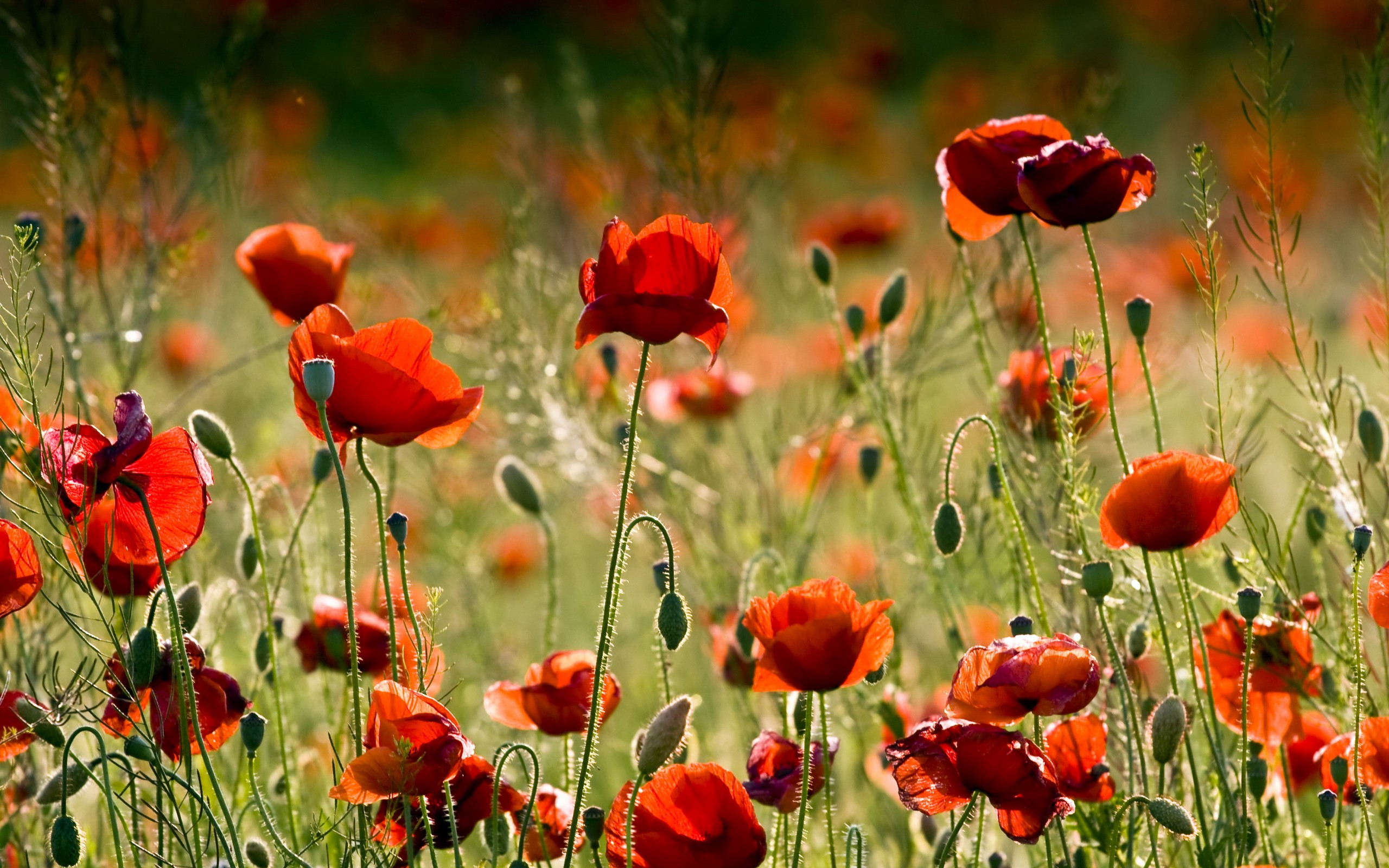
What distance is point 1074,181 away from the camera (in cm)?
113

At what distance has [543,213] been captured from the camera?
2.72 m

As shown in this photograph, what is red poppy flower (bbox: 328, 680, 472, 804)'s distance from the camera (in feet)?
3.00

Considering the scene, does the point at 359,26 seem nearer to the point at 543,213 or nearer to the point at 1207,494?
the point at 543,213

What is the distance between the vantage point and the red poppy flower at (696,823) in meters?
0.97

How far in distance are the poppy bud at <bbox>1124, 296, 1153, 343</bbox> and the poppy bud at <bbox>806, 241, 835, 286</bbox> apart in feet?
1.76

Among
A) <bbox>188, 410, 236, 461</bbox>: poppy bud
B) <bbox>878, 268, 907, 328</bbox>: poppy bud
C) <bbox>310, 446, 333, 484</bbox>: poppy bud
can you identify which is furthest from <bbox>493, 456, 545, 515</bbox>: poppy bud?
<bbox>878, 268, 907, 328</bbox>: poppy bud

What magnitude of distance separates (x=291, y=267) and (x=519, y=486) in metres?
0.34

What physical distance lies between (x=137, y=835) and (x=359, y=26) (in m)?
11.0

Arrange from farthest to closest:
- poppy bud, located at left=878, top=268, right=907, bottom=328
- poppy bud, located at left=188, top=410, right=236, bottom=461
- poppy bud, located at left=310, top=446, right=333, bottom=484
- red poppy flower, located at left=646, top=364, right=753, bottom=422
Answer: red poppy flower, located at left=646, top=364, right=753, bottom=422, poppy bud, located at left=878, top=268, right=907, bottom=328, poppy bud, located at left=310, top=446, right=333, bottom=484, poppy bud, located at left=188, top=410, right=236, bottom=461

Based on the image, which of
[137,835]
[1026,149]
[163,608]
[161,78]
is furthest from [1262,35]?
[161,78]

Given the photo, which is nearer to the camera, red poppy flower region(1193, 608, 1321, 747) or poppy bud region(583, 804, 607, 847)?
poppy bud region(583, 804, 607, 847)

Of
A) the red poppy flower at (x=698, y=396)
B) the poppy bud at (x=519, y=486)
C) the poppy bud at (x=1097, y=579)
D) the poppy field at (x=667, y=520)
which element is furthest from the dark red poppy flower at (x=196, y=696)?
the red poppy flower at (x=698, y=396)

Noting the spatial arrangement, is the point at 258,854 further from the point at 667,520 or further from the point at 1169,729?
the point at 667,520

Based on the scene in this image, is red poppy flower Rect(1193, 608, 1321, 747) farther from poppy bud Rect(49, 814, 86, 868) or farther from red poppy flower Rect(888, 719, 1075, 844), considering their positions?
poppy bud Rect(49, 814, 86, 868)
